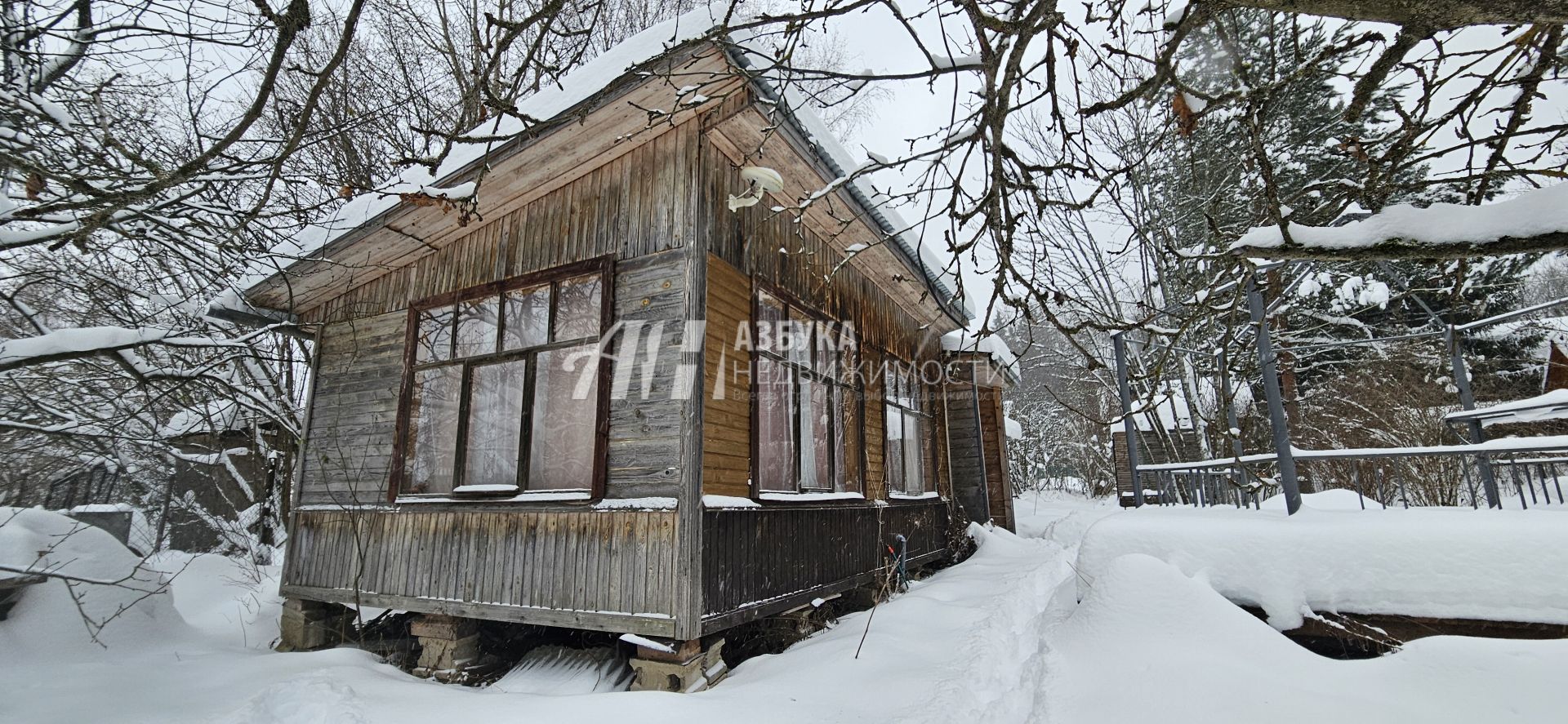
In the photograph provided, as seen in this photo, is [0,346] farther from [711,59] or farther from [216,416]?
[216,416]

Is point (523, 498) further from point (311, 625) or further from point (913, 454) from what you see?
point (913, 454)

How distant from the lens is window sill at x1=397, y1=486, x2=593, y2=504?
4645 mm

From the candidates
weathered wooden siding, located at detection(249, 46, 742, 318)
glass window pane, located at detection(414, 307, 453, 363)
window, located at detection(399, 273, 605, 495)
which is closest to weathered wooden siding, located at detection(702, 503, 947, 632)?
window, located at detection(399, 273, 605, 495)

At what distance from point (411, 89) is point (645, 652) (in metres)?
12.0

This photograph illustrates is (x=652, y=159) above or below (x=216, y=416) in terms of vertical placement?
above

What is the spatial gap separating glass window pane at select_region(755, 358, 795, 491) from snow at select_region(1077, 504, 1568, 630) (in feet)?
8.34

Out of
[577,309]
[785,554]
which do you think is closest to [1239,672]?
[785,554]

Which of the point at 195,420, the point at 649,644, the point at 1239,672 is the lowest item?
the point at 649,644

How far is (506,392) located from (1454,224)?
5.38 m

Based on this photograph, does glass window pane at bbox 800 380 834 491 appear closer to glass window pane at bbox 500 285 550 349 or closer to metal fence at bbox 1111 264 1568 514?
glass window pane at bbox 500 285 550 349

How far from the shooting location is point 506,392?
5.30 m

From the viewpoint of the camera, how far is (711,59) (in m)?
4.18

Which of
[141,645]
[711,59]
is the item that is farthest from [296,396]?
[711,59]

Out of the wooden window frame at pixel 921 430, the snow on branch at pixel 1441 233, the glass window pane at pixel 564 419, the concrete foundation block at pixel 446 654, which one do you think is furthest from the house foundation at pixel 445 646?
the snow on branch at pixel 1441 233
